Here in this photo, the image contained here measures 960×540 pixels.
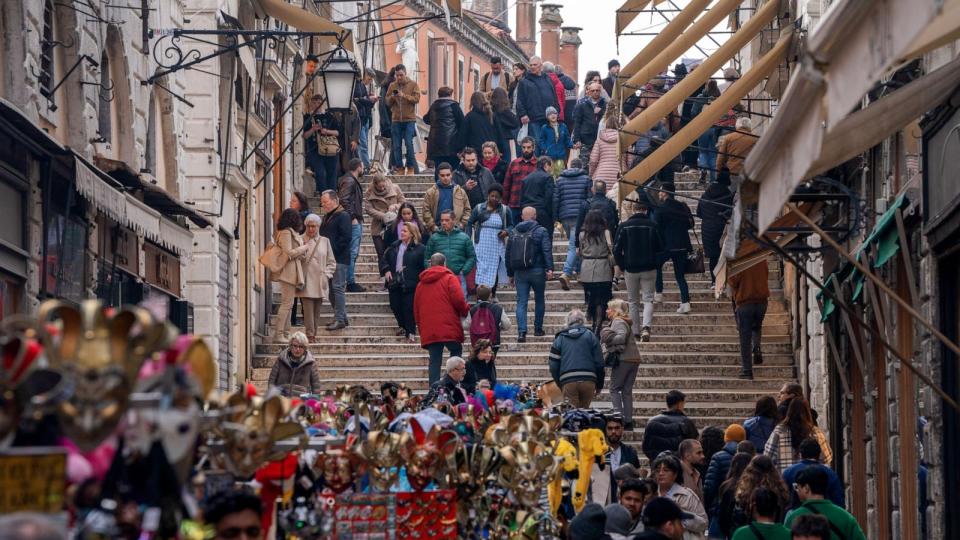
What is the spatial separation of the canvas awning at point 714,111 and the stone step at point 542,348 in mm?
4626

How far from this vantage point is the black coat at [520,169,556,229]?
2925 centimetres

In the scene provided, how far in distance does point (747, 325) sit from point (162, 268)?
661 cm

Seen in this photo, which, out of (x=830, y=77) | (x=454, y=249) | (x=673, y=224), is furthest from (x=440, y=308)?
(x=830, y=77)

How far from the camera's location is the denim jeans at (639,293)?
25312mm

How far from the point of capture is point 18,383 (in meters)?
4.57

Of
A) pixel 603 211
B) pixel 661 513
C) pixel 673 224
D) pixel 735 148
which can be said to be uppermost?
pixel 735 148

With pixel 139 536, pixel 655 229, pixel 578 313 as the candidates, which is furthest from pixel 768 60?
pixel 139 536

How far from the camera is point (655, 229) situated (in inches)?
999

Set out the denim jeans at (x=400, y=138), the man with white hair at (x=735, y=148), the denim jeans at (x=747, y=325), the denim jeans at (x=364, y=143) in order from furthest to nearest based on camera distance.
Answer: the denim jeans at (x=364, y=143) < the denim jeans at (x=400, y=138) < the man with white hair at (x=735, y=148) < the denim jeans at (x=747, y=325)

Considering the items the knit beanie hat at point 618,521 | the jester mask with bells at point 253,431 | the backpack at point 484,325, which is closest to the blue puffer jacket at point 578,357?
the backpack at point 484,325

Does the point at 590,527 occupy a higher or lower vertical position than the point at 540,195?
lower

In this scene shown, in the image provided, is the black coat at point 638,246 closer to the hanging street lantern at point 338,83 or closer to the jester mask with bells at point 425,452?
the hanging street lantern at point 338,83

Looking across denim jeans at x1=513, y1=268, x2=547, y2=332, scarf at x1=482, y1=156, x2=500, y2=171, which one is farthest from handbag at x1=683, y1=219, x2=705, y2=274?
scarf at x1=482, y1=156, x2=500, y2=171

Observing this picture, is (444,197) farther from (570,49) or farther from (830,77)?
(570,49)
